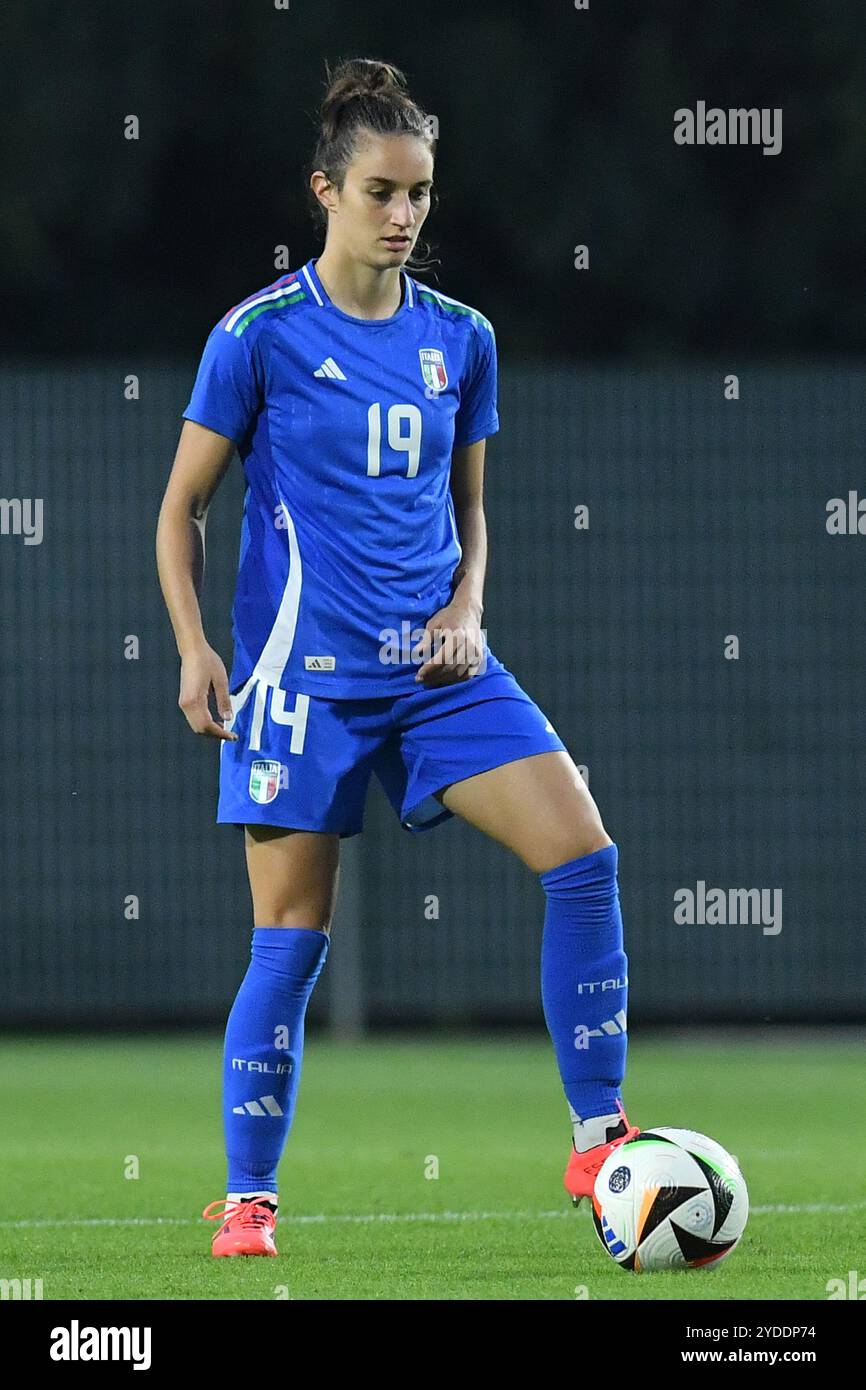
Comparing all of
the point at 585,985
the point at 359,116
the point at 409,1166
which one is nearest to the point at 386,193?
the point at 359,116

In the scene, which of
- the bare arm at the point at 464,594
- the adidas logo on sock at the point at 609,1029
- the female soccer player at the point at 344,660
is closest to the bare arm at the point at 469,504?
the bare arm at the point at 464,594

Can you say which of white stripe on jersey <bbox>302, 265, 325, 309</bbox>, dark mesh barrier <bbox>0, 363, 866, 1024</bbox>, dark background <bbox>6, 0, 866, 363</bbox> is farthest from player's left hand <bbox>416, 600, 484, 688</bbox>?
dark background <bbox>6, 0, 866, 363</bbox>

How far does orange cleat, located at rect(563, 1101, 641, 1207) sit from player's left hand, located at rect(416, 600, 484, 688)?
0.83m

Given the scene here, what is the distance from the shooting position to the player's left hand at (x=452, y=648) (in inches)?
182

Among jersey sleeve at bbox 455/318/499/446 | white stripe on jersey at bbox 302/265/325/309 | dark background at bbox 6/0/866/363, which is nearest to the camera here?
white stripe on jersey at bbox 302/265/325/309

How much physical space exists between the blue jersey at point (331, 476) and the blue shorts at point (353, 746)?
5cm

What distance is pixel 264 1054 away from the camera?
468cm

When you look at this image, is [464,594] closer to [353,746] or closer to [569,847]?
[353,746]

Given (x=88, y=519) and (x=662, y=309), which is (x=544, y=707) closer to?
(x=88, y=519)

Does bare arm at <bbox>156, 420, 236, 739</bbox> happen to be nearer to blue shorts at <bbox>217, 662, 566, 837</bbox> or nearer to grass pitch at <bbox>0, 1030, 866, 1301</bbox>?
blue shorts at <bbox>217, 662, 566, 837</bbox>

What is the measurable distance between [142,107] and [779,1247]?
35.4ft

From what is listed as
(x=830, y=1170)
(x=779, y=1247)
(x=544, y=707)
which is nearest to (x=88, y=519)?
(x=544, y=707)

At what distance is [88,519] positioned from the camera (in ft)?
32.0

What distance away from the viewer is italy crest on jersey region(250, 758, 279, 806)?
15.2ft
